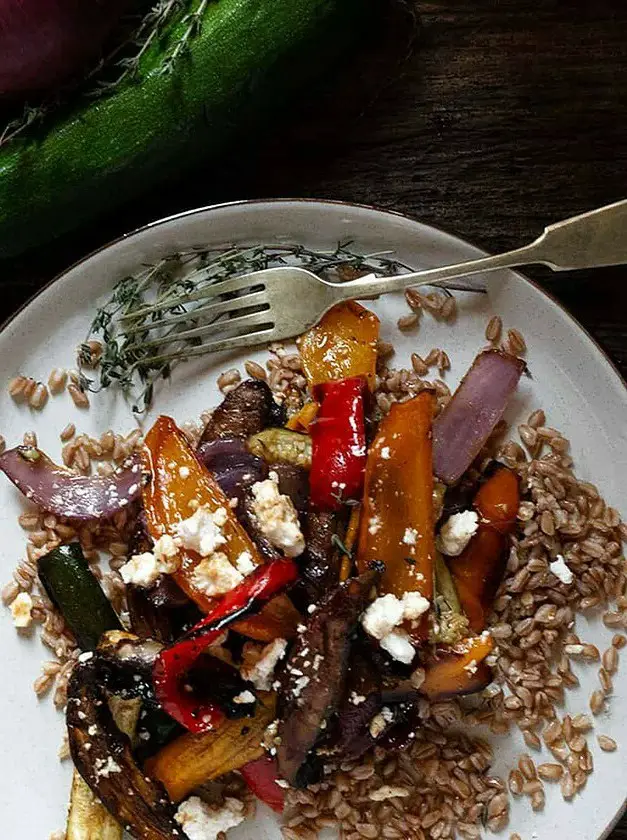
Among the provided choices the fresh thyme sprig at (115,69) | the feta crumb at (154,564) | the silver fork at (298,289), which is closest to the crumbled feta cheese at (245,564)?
the feta crumb at (154,564)

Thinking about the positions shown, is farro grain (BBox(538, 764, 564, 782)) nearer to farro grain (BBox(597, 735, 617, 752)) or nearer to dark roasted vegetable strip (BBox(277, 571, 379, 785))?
farro grain (BBox(597, 735, 617, 752))

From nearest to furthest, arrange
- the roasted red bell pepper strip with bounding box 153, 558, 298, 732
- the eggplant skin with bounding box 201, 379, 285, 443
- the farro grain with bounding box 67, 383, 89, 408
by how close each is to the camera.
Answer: the roasted red bell pepper strip with bounding box 153, 558, 298, 732
the eggplant skin with bounding box 201, 379, 285, 443
the farro grain with bounding box 67, 383, 89, 408

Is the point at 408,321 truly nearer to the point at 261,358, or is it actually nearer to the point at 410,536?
the point at 261,358

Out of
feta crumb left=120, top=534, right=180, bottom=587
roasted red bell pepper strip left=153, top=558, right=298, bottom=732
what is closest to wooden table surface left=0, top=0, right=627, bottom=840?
feta crumb left=120, top=534, right=180, bottom=587

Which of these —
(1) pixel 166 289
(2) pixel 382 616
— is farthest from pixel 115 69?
(2) pixel 382 616

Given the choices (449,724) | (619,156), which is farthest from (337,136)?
(449,724)

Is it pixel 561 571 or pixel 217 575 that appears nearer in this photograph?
pixel 217 575

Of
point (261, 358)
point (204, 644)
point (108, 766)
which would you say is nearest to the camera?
point (204, 644)
